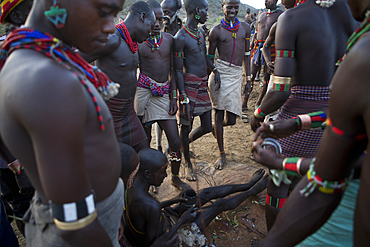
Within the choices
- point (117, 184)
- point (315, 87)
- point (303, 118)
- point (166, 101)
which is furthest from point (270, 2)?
point (117, 184)

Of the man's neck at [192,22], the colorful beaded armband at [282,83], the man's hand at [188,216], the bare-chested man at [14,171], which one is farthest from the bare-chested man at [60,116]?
the man's neck at [192,22]

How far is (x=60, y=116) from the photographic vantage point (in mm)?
804

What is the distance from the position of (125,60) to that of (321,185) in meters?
2.18

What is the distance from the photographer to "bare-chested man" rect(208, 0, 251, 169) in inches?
169

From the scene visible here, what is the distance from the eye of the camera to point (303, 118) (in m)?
1.81

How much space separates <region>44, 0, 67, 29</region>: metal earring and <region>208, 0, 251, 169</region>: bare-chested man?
141 inches

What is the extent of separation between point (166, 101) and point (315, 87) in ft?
6.48

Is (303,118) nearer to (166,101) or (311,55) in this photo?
(311,55)

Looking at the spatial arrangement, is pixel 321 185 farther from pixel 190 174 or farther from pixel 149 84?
pixel 190 174

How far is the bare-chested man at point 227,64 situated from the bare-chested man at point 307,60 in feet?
6.90

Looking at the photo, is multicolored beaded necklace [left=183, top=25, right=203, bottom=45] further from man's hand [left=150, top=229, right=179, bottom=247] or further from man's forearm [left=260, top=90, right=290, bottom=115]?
man's hand [left=150, top=229, right=179, bottom=247]

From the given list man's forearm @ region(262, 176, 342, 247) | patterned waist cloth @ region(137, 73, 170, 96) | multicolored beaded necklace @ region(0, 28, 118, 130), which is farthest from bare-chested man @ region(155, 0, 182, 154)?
multicolored beaded necklace @ region(0, 28, 118, 130)

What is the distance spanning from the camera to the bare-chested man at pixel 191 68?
145 inches

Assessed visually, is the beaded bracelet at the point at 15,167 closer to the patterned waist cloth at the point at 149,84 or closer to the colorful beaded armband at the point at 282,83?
the patterned waist cloth at the point at 149,84
